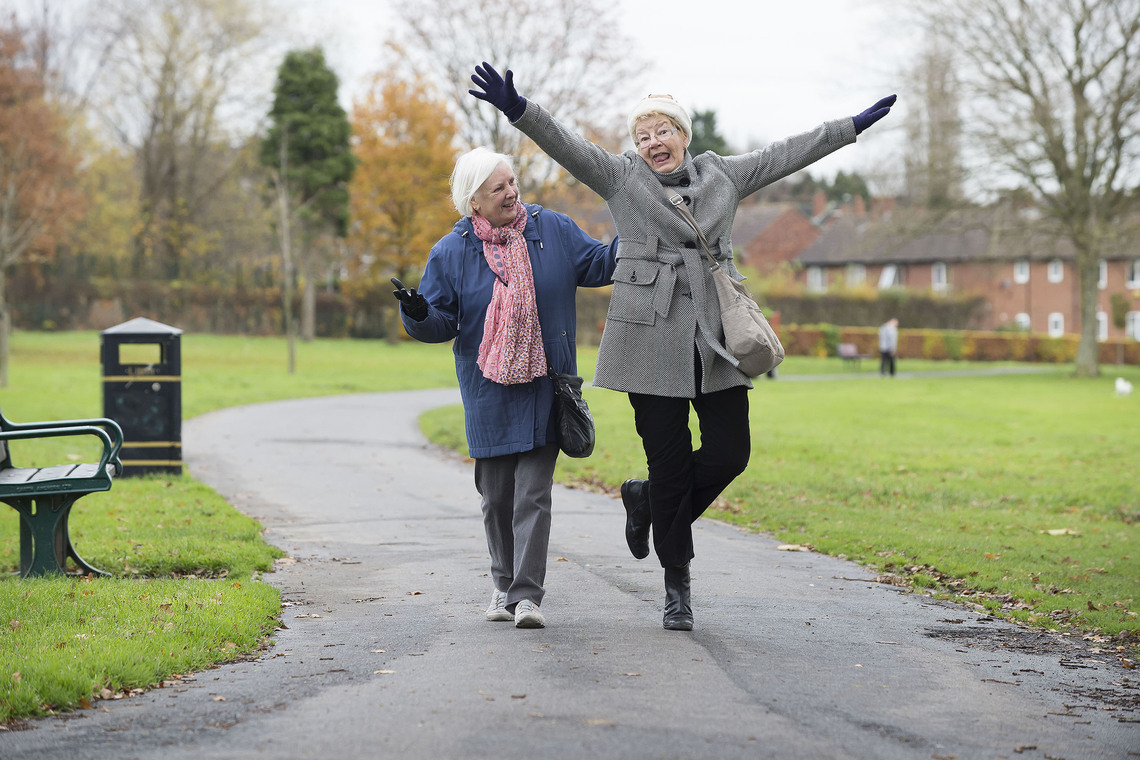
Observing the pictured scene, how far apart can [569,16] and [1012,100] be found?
1251cm

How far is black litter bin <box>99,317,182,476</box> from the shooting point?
10.1m

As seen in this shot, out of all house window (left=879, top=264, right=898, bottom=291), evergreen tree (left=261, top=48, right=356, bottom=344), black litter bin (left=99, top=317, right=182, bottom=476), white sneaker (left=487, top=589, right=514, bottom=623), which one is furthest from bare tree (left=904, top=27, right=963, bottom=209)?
house window (left=879, top=264, right=898, bottom=291)

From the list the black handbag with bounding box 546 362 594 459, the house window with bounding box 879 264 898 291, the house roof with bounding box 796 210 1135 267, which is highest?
the house window with bounding box 879 264 898 291

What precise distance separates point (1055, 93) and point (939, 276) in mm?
40405

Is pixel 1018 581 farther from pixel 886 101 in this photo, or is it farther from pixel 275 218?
pixel 275 218

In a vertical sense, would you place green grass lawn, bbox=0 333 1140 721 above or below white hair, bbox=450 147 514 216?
below

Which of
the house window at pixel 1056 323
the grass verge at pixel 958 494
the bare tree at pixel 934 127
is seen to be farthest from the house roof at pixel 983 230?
the house window at pixel 1056 323

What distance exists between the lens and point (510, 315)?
Answer: 16.2 ft

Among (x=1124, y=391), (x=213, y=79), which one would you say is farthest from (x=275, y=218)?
(x=1124, y=391)

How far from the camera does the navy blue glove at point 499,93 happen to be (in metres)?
4.62

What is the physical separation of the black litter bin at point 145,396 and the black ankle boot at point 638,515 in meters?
6.02

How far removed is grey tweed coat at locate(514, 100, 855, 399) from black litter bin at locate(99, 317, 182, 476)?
20.4 ft

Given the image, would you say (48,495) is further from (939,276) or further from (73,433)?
(939,276)

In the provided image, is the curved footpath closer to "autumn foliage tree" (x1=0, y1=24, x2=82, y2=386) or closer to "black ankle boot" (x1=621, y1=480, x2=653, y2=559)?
"black ankle boot" (x1=621, y1=480, x2=653, y2=559)
